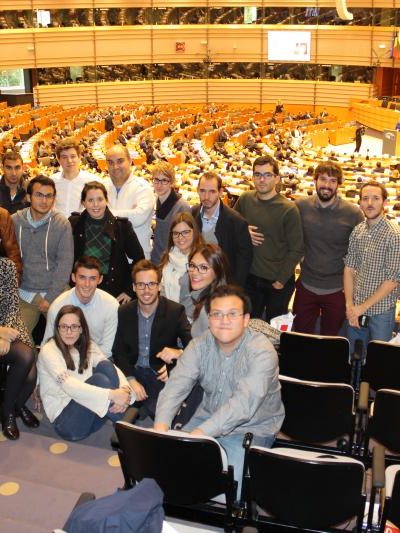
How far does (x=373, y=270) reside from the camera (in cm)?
490

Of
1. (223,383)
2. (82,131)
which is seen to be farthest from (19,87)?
(223,383)

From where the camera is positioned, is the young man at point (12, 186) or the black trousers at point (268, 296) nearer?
the black trousers at point (268, 296)

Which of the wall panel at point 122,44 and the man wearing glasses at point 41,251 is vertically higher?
the wall panel at point 122,44

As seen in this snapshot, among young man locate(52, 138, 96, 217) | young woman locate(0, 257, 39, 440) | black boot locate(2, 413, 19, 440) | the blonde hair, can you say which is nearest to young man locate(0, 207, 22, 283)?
young woman locate(0, 257, 39, 440)

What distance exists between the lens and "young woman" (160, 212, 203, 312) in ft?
15.6

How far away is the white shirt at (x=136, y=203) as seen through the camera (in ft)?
17.9

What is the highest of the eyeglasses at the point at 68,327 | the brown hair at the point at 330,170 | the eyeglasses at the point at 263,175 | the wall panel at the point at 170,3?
the wall panel at the point at 170,3

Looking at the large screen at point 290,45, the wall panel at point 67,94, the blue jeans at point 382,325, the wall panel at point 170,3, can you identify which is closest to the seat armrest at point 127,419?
the blue jeans at point 382,325

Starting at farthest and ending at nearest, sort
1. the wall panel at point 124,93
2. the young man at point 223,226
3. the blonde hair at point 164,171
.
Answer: the wall panel at point 124,93 → the blonde hair at point 164,171 → the young man at point 223,226

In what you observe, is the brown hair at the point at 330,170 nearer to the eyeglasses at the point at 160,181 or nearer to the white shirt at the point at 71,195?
the eyeglasses at the point at 160,181

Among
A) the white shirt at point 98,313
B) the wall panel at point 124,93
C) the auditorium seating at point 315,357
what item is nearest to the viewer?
the auditorium seating at point 315,357

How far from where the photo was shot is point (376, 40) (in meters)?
31.8

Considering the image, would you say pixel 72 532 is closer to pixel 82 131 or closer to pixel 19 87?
pixel 82 131

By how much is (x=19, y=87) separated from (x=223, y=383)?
106ft
